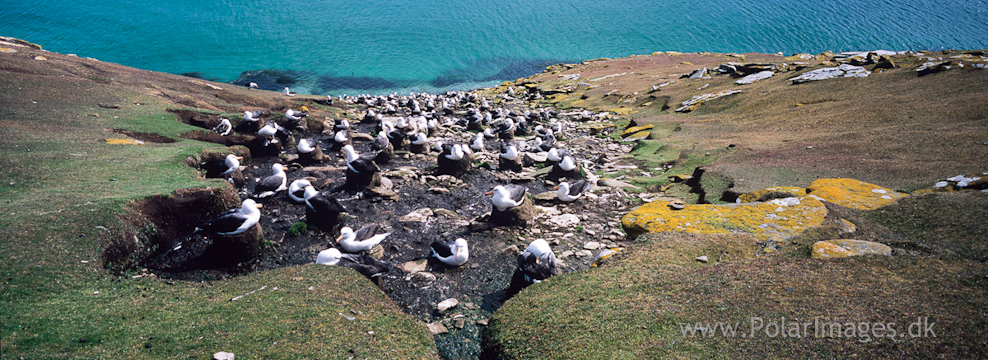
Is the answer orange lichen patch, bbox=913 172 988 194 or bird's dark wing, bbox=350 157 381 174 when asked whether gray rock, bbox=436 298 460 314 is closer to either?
bird's dark wing, bbox=350 157 381 174

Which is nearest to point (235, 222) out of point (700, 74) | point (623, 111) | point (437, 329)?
point (437, 329)

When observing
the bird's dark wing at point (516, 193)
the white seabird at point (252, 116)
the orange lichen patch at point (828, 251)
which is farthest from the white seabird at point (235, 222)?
the white seabird at point (252, 116)

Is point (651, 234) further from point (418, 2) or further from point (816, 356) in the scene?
point (418, 2)

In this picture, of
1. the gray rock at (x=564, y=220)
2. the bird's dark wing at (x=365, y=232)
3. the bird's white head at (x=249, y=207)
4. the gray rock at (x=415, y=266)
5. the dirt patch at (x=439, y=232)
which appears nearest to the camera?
the dirt patch at (x=439, y=232)

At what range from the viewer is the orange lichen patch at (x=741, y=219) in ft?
23.5

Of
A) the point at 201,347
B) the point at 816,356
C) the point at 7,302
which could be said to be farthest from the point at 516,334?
the point at 7,302

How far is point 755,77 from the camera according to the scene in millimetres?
23219

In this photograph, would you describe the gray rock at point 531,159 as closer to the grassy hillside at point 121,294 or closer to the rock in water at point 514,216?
the rock in water at point 514,216

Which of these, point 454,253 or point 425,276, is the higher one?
point 454,253

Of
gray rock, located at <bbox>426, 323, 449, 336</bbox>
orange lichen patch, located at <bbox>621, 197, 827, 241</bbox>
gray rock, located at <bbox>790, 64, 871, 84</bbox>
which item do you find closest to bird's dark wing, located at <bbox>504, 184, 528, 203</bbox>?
orange lichen patch, located at <bbox>621, 197, 827, 241</bbox>

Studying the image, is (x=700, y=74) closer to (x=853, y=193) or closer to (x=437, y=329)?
(x=853, y=193)

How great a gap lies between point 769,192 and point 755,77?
18.1 metres

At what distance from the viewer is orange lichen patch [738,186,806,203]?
28.0 ft

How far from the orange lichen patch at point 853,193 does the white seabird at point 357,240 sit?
9197 millimetres
